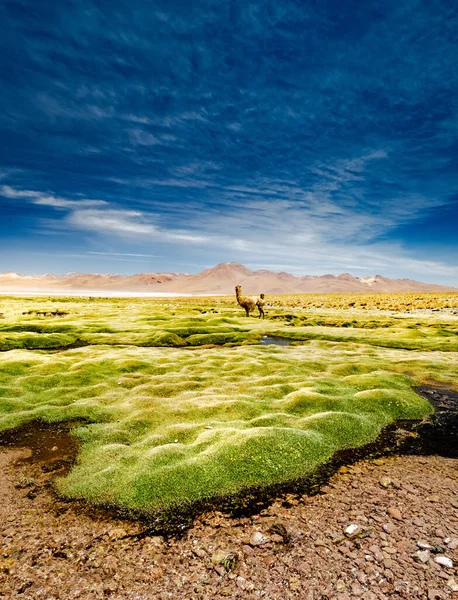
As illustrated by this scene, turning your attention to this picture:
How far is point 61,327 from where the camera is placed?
33531 millimetres

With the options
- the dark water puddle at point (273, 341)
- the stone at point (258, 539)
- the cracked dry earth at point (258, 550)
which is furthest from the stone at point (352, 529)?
the dark water puddle at point (273, 341)

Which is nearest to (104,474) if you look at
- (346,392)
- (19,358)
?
(346,392)

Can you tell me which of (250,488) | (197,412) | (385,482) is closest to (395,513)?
(385,482)

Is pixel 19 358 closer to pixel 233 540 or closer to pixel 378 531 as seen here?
pixel 233 540

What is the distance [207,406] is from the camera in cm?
1238

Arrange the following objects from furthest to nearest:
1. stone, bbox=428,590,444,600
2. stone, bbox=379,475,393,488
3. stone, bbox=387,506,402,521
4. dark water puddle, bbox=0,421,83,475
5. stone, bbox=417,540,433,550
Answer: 1. dark water puddle, bbox=0,421,83,475
2. stone, bbox=379,475,393,488
3. stone, bbox=387,506,402,521
4. stone, bbox=417,540,433,550
5. stone, bbox=428,590,444,600

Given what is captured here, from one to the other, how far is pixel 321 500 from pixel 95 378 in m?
12.3

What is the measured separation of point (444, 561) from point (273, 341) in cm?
2314

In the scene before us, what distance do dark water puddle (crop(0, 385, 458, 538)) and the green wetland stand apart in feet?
0.61

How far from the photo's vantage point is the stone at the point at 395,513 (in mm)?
6684

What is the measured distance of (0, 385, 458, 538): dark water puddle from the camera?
6832mm

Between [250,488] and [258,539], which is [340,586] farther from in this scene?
[250,488]

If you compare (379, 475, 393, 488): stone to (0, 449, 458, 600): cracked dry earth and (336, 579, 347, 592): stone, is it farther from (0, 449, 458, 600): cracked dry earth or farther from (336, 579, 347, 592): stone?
(336, 579, 347, 592): stone

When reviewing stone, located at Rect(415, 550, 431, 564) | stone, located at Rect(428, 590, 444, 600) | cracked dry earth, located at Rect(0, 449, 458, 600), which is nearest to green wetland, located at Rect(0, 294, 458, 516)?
cracked dry earth, located at Rect(0, 449, 458, 600)
